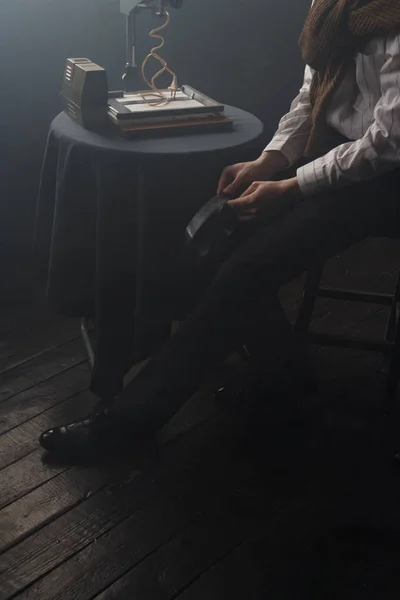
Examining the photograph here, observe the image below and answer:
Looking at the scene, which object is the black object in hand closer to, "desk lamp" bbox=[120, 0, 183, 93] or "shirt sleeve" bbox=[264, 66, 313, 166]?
"shirt sleeve" bbox=[264, 66, 313, 166]

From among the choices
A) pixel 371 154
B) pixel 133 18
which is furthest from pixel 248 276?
pixel 133 18

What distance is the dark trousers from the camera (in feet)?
4.82

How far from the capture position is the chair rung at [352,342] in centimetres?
179

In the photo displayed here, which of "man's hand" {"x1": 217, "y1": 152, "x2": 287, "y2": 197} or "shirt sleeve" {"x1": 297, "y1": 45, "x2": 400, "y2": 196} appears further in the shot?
"man's hand" {"x1": 217, "y1": 152, "x2": 287, "y2": 197}

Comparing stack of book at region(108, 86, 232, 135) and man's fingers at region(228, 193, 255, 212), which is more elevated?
stack of book at region(108, 86, 232, 135)

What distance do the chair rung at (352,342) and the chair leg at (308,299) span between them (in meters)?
0.03

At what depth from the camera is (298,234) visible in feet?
4.81

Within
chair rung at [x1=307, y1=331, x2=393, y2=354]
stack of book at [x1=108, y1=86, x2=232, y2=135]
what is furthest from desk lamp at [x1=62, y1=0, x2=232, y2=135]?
chair rung at [x1=307, y1=331, x2=393, y2=354]

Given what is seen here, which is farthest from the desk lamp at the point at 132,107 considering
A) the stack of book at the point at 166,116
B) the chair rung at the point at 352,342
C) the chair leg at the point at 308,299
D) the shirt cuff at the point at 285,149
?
the chair rung at the point at 352,342

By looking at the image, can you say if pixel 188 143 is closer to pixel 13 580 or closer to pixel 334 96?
pixel 334 96

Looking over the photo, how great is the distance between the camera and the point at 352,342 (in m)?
1.82

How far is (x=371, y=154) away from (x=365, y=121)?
13 centimetres

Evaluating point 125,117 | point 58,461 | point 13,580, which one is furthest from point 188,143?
point 13,580

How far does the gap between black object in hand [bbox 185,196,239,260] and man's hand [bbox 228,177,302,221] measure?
2 cm
